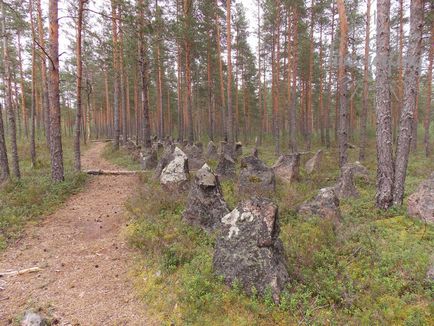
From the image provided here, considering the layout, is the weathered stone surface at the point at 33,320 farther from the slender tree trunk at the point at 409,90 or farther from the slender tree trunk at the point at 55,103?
the slender tree trunk at the point at 409,90

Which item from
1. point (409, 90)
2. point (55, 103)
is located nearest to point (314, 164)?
point (409, 90)

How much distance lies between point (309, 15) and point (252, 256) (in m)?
21.0

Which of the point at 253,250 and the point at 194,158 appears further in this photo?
the point at 194,158

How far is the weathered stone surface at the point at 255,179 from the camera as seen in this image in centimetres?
970

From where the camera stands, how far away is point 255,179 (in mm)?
9875

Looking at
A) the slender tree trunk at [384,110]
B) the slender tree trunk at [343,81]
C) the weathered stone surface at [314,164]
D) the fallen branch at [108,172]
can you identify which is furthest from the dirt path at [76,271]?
the slender tree trunk at [343,81]

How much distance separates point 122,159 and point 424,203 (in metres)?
15.4

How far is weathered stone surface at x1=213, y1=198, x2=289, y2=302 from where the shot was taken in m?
4.38

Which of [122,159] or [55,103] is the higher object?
[55,103]

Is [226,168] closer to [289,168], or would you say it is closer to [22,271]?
[289,168]

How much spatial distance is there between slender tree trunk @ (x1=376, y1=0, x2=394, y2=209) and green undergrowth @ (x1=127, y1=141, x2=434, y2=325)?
0.64m

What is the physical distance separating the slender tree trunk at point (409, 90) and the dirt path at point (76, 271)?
7189 mm

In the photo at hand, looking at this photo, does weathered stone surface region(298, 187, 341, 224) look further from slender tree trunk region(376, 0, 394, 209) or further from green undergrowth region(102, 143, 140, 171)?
green undergrowth region(102, 143, 140, 171)

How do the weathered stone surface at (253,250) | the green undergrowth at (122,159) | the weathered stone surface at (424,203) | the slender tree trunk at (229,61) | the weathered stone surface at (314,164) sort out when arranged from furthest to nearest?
the slender tree trunk at (229,61) → the green undergrowth at (122,159) → the weathered stone surface at (314,164) → the weathered stone surface at (424,203) → the weathered stone surface at (253,250)
